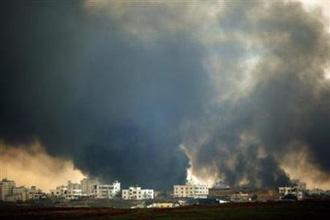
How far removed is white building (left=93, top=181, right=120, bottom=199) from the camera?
183 meters

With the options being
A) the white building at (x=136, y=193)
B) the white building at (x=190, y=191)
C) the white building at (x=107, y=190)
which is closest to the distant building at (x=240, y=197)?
the white building at (x=190, y=191)

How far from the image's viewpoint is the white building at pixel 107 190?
183137 mm

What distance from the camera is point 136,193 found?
173m

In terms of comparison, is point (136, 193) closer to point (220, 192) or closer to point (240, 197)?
point (220, 192)

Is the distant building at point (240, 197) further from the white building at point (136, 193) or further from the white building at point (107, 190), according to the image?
the white building at point (107, 190)

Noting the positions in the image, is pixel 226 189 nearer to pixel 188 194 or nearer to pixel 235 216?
pixel 188 194

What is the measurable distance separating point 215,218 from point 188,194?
397 feet

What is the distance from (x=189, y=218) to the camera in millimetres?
73812

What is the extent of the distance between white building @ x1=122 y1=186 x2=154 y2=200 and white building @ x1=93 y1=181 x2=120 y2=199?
21.7ft

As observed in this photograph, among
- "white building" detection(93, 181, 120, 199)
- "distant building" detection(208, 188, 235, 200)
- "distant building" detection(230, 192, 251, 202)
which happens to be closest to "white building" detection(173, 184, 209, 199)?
"distant building" detection(208, 188, 235, 200)

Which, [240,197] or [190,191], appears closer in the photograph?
[240,197]

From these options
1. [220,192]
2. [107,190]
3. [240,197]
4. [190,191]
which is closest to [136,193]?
[107,190]

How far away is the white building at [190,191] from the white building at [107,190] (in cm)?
2174

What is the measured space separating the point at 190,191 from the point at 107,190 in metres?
32.5
